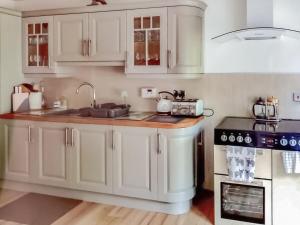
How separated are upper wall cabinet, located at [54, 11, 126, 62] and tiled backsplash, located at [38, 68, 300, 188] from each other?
35cm

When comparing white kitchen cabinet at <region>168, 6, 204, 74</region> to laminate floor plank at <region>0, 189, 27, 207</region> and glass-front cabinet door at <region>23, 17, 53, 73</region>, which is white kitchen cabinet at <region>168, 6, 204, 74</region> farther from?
laminate floor plank at <region>0, 189, 27, 207</region>

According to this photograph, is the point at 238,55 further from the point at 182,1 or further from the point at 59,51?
the point at 59,51

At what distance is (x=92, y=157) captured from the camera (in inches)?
132

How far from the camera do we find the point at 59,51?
3742 millimetres

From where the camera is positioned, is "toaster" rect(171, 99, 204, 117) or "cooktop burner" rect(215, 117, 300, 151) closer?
"cooktop burner" rect(215, 117, 300, 151)

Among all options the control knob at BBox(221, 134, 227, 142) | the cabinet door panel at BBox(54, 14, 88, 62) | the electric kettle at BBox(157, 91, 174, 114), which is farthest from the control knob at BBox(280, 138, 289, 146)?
the cabinet door panel at BBox(54, 14, 88, 62)

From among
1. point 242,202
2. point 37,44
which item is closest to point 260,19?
point 242,202

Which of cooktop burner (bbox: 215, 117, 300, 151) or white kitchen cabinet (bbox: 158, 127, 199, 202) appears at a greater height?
cooktop burner (bbox: 215, 117, 300, 151)

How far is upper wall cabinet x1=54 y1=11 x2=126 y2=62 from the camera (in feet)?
11.4

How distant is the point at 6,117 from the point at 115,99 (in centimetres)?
118

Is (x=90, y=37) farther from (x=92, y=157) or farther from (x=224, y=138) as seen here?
(x=224, y=138)

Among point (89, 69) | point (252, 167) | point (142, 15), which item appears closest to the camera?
point (252, 167)

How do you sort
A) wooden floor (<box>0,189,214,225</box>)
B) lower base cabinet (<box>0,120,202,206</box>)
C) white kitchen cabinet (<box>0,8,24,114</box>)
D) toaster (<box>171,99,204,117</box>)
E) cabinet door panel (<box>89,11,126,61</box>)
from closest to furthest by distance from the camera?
wooden floor (<box>0,189,214,225</box>), lower base cabinet (<box>0,120,202,206</box>), toaster (<box>171,99,204,117</box>), cabinet door panel (<box>89,11,126,61</box>), white kitchen cabinet (<box>0,8,24,114</box>)

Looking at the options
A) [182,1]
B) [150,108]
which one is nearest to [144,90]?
[150,108]
